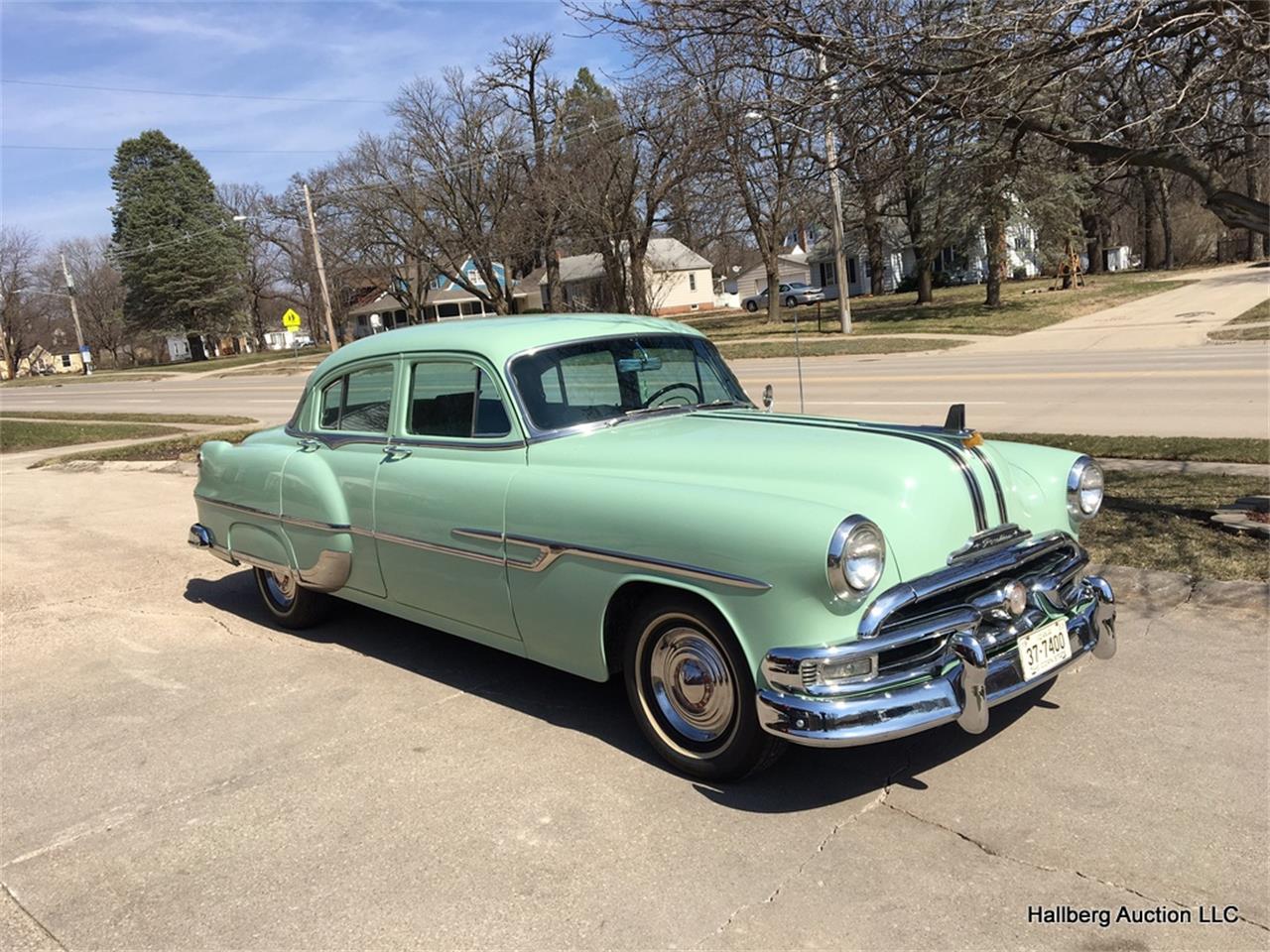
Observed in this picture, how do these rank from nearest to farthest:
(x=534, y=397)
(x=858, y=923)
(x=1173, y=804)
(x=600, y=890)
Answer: (x=858, y=923), (x=600, y=890), (x=1173, y=804), (x=534, y=397)

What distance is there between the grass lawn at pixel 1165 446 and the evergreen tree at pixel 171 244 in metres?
63.7

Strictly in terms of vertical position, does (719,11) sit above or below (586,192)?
below

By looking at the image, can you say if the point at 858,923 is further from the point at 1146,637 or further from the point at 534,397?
the point at 1146,637

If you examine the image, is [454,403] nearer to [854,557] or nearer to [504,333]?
[504,333]

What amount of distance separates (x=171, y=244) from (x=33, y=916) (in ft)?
224

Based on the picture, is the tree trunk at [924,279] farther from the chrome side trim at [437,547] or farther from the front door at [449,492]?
the chrome side trim at [437,547]

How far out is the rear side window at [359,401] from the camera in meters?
4.95

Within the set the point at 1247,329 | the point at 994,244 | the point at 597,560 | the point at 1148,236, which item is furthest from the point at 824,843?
the point at 1148,236

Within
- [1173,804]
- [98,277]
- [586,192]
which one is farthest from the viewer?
[98,277]

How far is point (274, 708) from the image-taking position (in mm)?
4566

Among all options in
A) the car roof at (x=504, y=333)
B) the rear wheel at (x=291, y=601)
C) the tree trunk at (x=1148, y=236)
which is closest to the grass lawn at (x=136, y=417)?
the rear wheel at (x=291, y=601)

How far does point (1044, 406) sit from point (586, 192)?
26648 millimetres

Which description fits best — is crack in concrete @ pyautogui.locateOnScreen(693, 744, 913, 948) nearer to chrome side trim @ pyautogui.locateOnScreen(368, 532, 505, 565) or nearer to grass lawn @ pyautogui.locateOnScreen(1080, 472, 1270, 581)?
chrome side trim @ pyautogui.locateOnScreen(368, 532, 505, 565)

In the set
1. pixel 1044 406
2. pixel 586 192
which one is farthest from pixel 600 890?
pixel 586 192
